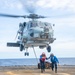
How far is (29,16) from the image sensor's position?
47938 mm

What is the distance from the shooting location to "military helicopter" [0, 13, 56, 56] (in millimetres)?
44969

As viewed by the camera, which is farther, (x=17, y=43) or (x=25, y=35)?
(x=17, y=43)

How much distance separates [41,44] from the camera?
45.8 metres

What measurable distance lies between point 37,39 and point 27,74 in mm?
15785

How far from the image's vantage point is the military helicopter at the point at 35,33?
1770 inches

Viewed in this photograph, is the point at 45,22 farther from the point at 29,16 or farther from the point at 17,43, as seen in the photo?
the point at 17,43

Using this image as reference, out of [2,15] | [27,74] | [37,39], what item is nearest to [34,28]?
[37,39]

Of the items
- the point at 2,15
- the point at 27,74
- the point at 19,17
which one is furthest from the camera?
the point at 19,17

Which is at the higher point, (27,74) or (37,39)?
(37,39)

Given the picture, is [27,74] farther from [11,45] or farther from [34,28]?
[11,45]

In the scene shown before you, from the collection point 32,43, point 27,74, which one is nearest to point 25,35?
point 32,43

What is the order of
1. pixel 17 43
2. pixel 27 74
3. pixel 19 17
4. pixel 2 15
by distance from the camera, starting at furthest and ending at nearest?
pixel 17 43
pixel 19 17
pixel 2 15
pixel 27 74

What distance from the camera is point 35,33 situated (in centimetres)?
4538

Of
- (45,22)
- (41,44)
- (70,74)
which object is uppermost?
(45,22)
